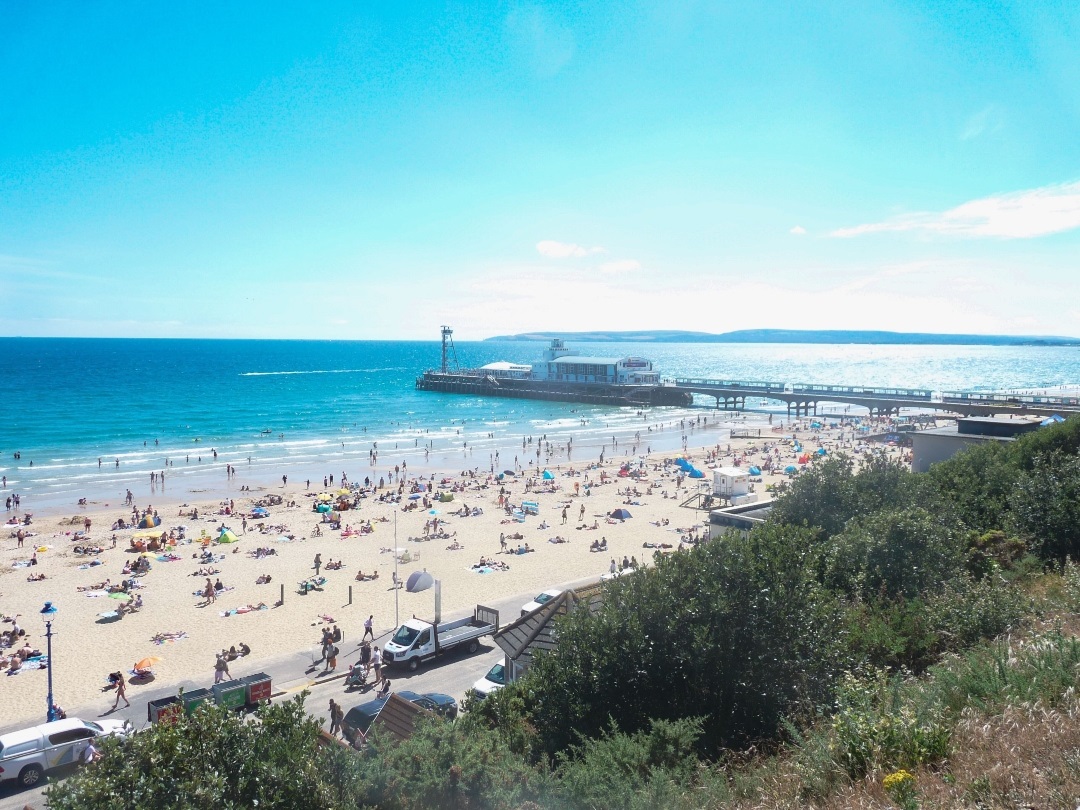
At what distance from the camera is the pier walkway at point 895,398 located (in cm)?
5401

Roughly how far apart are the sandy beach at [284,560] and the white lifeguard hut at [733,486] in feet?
6.30

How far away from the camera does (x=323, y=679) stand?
1650cm

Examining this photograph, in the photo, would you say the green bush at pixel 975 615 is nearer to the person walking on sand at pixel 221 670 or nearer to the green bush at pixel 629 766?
the green bush at pixel 629 766

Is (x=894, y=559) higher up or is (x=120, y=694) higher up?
(x=894, y=559)

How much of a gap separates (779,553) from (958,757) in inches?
145

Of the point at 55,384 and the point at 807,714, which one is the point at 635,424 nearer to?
the point at 807,714

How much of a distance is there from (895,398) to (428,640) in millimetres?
63972

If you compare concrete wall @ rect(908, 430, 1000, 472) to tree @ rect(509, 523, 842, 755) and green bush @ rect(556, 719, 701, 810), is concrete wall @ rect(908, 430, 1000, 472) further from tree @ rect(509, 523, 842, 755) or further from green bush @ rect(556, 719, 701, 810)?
green bush @ rect(556, 719, 701, 810)

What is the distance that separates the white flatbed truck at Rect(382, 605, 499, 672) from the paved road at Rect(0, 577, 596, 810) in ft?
0.69

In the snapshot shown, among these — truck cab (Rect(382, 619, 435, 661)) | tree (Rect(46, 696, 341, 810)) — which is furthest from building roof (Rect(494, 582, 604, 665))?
tree (Rect(46, 696, 341, 810))

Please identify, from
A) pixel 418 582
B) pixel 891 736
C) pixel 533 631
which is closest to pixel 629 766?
pixel 891 736

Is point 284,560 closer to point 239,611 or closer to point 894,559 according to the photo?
point 239,611

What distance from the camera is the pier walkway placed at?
54009 millimetres

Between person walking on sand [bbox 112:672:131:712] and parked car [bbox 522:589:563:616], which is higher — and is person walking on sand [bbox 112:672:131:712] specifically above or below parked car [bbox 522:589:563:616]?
below
